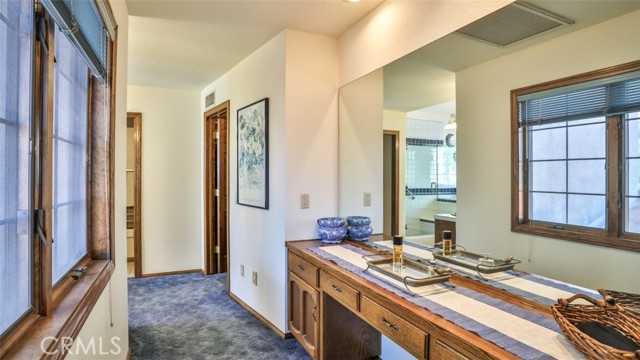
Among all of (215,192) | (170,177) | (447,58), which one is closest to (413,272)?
(447,58)

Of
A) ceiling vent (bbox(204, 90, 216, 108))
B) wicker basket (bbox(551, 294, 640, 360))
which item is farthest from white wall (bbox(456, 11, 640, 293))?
ceiling vent (bbox(204, 90, 216, 108))

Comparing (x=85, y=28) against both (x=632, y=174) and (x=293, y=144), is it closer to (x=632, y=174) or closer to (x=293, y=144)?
(x=293, y=144)

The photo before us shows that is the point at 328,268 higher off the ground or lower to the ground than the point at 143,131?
lower

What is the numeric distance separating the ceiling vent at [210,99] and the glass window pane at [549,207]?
11.5ft

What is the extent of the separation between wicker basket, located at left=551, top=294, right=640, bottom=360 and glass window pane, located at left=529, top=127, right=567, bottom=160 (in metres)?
0.54

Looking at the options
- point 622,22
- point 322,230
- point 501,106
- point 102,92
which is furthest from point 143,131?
point 622,22

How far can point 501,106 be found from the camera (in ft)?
5.02

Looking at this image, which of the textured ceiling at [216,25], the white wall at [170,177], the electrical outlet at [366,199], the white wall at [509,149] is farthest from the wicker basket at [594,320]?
the white wall at [170,177]

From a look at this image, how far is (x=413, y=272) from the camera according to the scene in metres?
1.68

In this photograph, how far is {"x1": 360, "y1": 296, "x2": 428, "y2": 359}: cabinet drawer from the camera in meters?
1.28

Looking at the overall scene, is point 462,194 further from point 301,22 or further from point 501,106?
point 301,22

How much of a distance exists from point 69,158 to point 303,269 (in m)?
1.46

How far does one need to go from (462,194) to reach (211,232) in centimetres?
346

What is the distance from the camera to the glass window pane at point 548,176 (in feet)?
4.29
